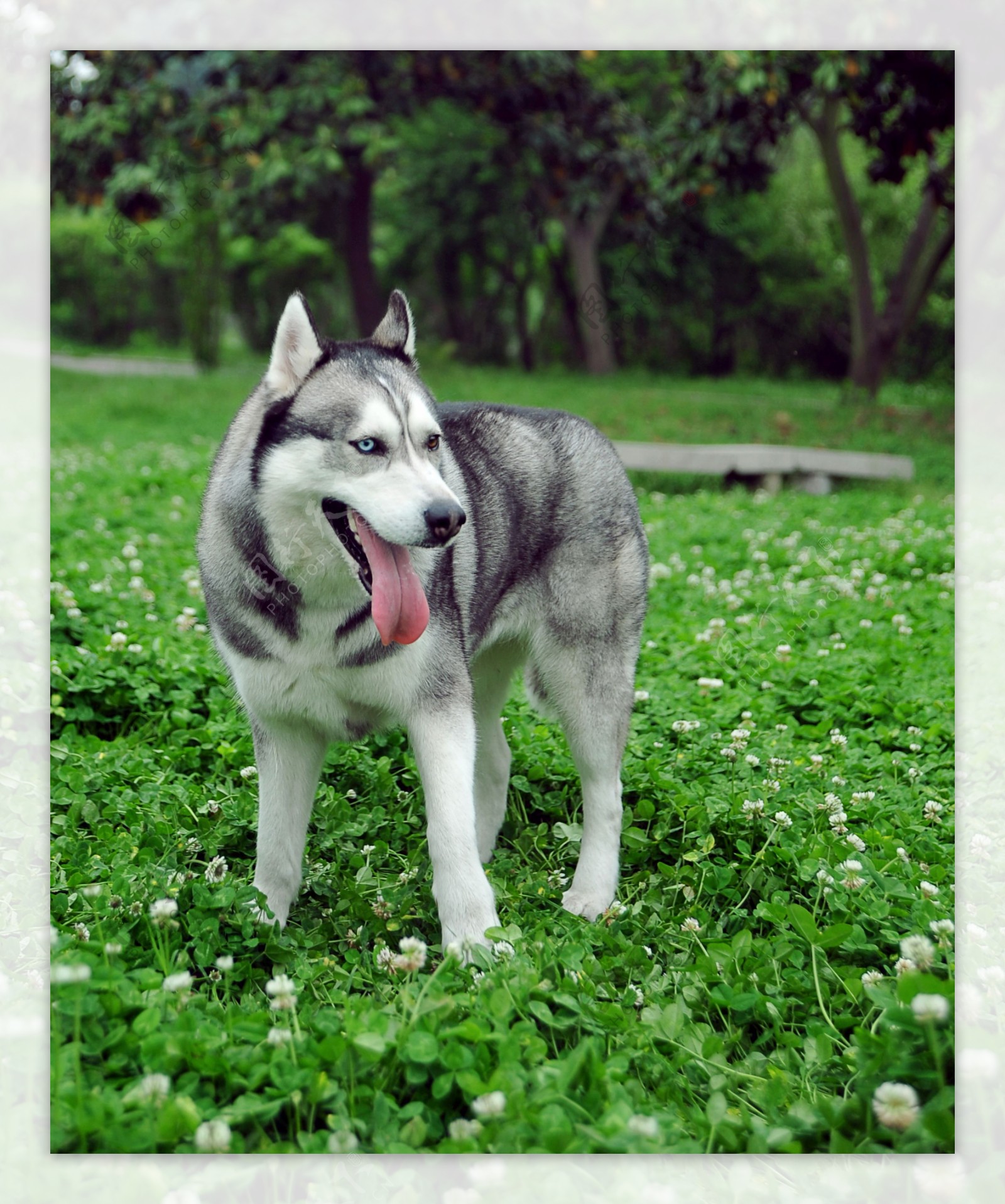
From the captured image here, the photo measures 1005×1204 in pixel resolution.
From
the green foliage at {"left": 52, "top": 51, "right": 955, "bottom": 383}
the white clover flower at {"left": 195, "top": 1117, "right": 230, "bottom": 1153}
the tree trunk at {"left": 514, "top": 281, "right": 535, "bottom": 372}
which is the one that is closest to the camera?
the white clover flower at {"left": 195, "top": 1117, "right": 230, "bottom": 1153}

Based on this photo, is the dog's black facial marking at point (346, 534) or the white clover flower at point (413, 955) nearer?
the white clover flower at point (413, 955)

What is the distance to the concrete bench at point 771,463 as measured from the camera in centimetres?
1026

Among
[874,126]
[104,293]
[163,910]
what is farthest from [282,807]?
[104,293]

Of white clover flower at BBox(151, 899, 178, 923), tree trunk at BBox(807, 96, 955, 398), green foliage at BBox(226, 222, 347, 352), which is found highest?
green foliage at BBox(226, 222, 347, 352)

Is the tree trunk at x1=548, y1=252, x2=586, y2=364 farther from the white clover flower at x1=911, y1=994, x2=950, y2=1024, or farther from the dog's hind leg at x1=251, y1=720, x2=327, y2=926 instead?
the white clover flower at x1=911, y1=994, x2=950, y2=1024

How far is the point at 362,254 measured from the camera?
16.6m

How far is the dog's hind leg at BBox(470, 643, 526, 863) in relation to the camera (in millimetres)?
3836

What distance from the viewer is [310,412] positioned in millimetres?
2816

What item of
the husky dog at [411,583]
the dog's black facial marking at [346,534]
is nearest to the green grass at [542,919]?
the husky dog at [411,583]

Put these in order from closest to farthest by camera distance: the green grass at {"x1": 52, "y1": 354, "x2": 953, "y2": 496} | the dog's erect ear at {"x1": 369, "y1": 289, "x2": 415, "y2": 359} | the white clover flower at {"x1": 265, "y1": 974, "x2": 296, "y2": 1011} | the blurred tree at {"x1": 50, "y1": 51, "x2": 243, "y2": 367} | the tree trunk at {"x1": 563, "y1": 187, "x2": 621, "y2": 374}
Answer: the white clover flower at {"x1": 265, "y1": 974, "x2": 296, "y2": 1011}
the dog's erect ear at {"x1": 369, "y1": 289, "x2": 415, "y2": 359}
the blurred tree at {"x1": 50, "y1": 51, "x2": 243, "y2": 367}
the green grass at {"x1": 52, "y1": 354, "x2": 953, "y2": 496}
the tree trunk at {"x1": 563, "y1": 187, "x2": 621, "y2": 374}

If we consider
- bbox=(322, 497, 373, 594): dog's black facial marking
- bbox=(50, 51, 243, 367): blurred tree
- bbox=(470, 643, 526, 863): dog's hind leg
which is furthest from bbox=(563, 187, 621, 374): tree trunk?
bbox=(322, 497, 373, 594): dog's black facial marking

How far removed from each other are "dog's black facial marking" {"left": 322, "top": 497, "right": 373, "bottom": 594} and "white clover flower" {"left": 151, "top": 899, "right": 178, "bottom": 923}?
2.71ft

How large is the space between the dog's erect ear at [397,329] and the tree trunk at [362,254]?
13.4m

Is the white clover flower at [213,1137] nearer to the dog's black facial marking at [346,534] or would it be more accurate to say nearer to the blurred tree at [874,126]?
the dog's black facial marking at [346,534]
